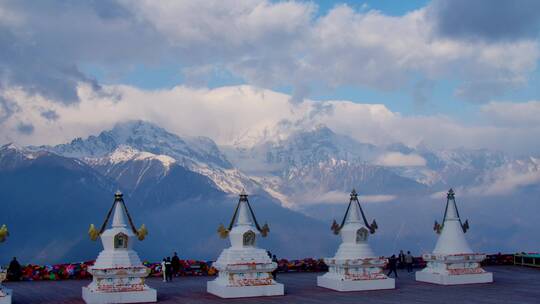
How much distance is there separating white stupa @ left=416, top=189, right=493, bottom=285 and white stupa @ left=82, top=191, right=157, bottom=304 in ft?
49.3

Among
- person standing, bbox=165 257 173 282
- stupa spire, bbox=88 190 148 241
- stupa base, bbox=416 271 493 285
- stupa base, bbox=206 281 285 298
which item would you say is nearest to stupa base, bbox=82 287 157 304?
stupa spire, bbox=88 190 148 241

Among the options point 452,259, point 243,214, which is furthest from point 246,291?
point 452,259

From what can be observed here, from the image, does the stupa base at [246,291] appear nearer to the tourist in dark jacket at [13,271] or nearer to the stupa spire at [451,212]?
the stupa spire at [451,212]

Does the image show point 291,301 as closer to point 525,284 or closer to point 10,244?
point 525,284

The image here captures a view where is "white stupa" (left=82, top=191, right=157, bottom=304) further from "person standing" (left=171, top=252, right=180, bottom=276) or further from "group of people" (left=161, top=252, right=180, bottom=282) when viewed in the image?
"person standing" (left=171, top=252, right=180, bottom=276)

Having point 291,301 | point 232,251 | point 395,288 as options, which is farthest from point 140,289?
point 395,288

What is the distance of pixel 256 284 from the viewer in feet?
100

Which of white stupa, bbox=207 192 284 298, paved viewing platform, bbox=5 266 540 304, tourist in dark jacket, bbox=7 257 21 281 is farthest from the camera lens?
tourist in dark jacket, bbox=7 257 21 281

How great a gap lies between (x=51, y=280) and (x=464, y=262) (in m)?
23.1

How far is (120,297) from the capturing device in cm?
2847

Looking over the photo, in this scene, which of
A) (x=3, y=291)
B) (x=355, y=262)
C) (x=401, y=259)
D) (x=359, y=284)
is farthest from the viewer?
(x=401, y=259)

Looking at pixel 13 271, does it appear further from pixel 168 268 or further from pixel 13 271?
pixel 168 268

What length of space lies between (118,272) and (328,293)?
9408 millimetres

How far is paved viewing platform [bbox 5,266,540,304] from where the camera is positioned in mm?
27750
